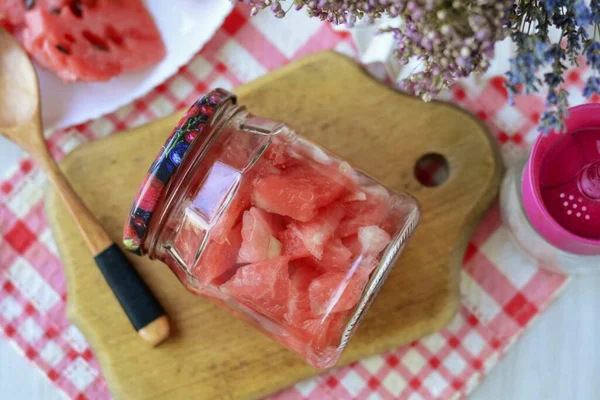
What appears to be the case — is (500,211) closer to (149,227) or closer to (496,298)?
(496,298)

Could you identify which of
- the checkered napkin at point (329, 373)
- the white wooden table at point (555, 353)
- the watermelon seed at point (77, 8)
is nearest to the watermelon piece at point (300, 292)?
the checkered napkin at point (329, 373)

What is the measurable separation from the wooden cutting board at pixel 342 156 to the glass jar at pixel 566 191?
0.10 meters

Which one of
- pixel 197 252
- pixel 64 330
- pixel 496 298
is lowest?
pixel 496 298

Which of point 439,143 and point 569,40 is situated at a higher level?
point 569,40

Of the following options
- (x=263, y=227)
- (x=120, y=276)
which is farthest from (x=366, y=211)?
(x=120, y=276)

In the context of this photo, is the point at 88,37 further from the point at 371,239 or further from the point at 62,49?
the point at 371,239

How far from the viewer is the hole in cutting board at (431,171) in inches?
39.6

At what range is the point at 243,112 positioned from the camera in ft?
2.77

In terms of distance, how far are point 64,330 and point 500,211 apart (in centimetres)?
80

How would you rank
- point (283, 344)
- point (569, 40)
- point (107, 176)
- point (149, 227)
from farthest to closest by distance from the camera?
point (107, 176)
point (283, 344)
point (149, 227)
point (569, 40)

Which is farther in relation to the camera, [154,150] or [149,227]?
[154,150]

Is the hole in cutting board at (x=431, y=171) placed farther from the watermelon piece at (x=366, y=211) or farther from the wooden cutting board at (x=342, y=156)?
the watermelon piece at (x=366, y=211)

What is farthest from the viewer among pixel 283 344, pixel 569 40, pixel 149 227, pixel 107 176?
pixel 107 176

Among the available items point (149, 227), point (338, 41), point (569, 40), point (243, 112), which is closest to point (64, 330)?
point (149, 227)
